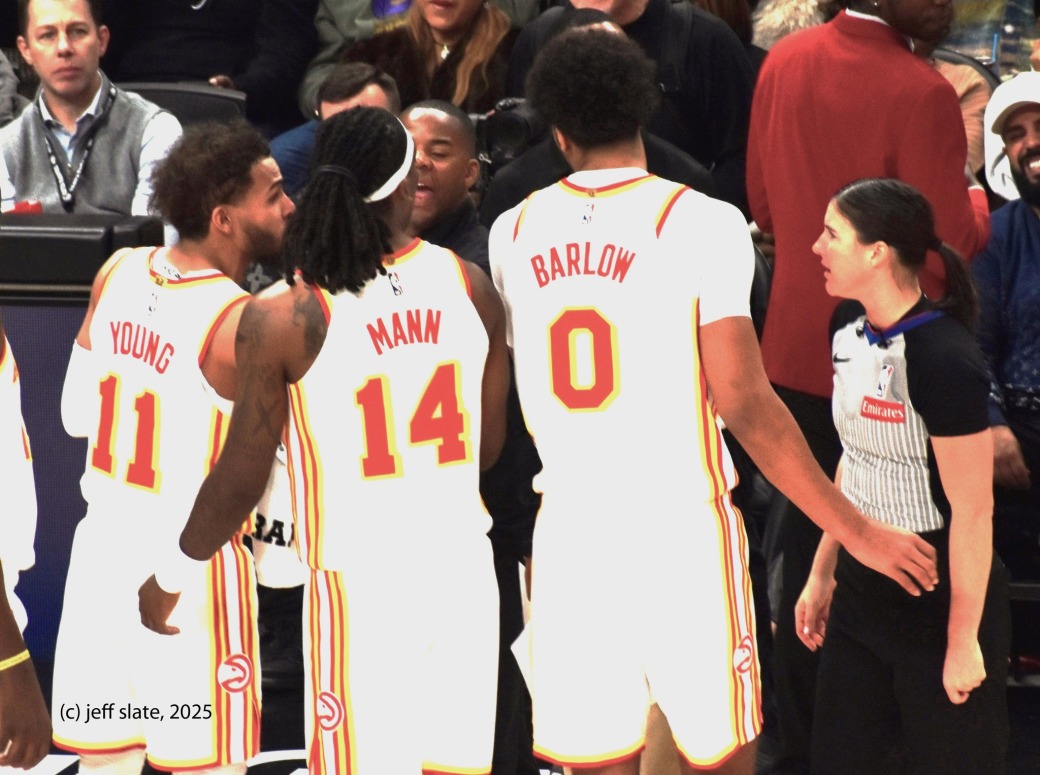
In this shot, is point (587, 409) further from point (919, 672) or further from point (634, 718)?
point (919, 672)

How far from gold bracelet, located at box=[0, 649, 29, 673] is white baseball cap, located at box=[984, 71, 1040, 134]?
3.30 metres

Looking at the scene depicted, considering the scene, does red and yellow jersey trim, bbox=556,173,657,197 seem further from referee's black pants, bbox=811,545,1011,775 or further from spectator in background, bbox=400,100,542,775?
referee's black pants, bbox=811,545,1011,775

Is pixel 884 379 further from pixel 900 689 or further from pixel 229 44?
pixel 229 44

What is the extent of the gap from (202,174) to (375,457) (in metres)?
0.83

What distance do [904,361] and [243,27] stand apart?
374cm

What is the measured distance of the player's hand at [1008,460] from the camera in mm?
4457

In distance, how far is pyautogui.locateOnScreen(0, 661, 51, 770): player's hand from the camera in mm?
2350

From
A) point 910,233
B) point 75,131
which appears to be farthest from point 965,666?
point 75,131

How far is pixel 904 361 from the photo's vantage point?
325 cm

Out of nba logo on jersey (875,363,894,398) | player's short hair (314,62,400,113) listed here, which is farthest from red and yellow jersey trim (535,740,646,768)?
player's short hair (314,62,400,113)

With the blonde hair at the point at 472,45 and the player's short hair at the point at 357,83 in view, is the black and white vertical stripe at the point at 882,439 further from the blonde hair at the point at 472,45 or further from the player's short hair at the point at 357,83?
the blonde hair at the point at 472,45

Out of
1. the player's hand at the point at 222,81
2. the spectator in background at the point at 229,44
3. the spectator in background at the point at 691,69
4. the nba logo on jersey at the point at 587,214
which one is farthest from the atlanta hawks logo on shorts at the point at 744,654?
the spectator in background at the point at 229,44

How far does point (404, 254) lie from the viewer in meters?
3.06

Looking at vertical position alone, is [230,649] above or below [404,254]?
below
